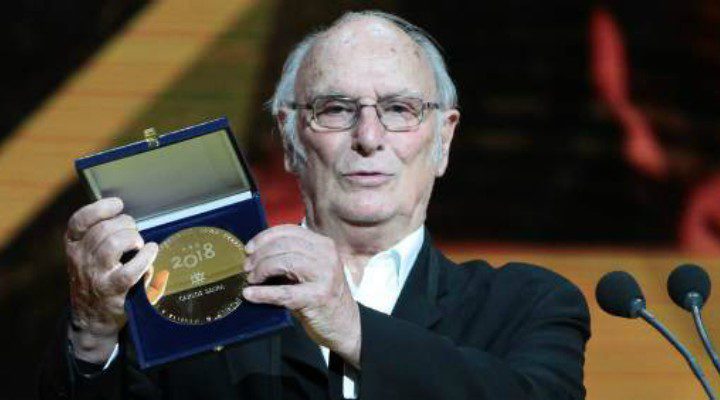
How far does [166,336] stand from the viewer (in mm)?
2176

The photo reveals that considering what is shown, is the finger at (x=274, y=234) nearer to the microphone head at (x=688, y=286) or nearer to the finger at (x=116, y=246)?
the finger at (x=116, y=246)

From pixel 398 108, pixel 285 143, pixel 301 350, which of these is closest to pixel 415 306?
pixel 301 350

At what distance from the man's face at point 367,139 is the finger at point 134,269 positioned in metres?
0.53

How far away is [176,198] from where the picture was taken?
7.22 feet

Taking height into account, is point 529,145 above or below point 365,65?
below

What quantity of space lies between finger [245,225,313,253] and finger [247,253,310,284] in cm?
3

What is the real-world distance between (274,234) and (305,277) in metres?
0.08

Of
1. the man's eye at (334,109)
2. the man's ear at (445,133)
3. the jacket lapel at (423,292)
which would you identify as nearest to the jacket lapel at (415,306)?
the jacket lapel at (423,292)

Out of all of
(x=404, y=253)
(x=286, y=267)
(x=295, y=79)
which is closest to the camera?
(x=286, y=267)

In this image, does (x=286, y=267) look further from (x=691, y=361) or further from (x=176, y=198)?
(x=691, y=361)

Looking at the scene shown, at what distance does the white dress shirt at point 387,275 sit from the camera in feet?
8.42

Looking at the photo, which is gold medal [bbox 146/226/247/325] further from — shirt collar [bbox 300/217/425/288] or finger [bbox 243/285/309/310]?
shirt collar [bbox 300/217/425/288]

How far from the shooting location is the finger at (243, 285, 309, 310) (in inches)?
80.1

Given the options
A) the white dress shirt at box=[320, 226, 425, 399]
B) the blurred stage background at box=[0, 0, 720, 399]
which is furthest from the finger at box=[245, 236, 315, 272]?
the blurred stage background at box=[0, 0, 720, 399]
